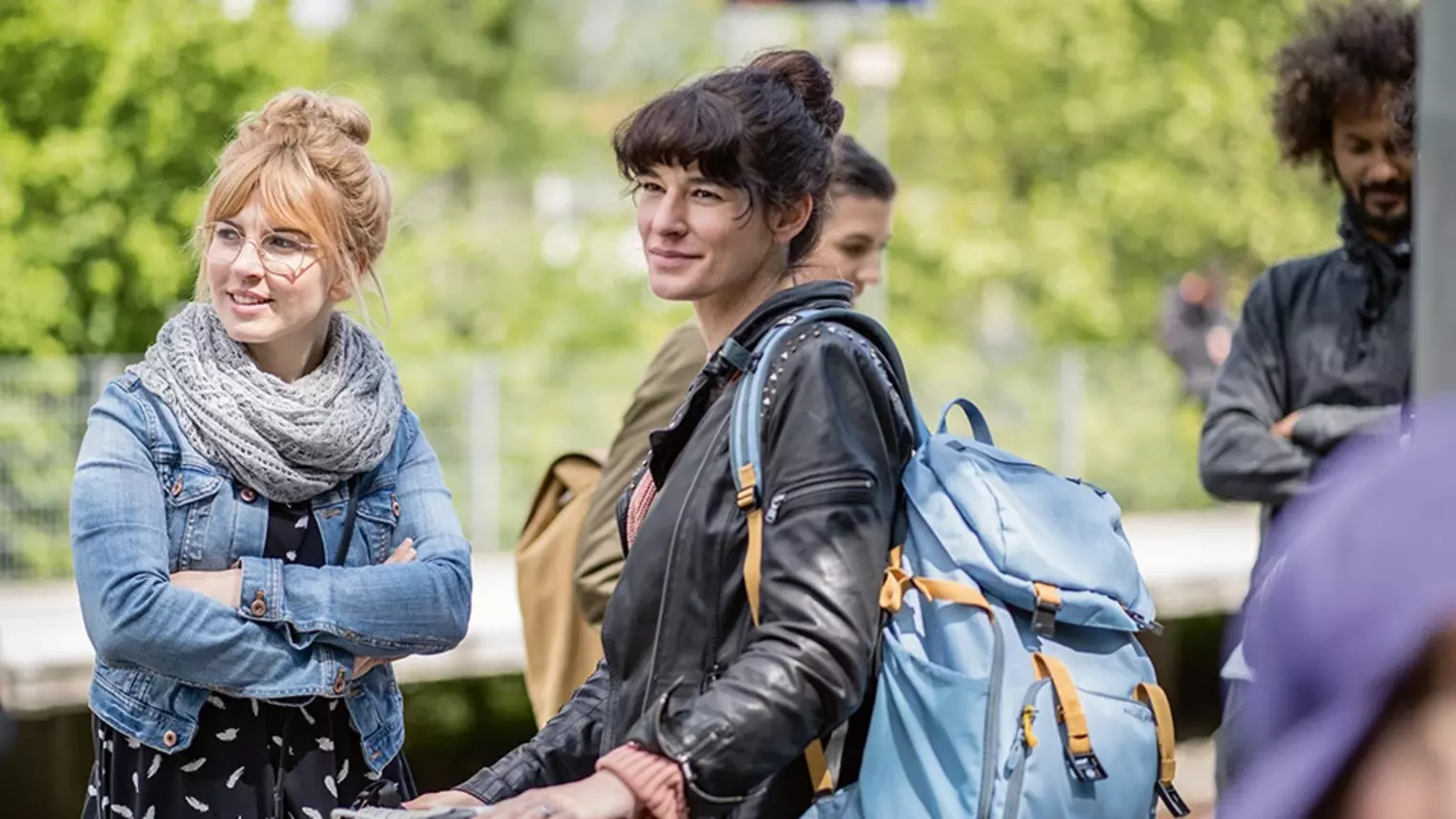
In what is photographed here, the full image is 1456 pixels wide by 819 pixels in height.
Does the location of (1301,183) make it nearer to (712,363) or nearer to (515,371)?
(515,371)

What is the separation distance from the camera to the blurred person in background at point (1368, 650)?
111cm

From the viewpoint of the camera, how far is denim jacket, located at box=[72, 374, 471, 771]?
2.95m

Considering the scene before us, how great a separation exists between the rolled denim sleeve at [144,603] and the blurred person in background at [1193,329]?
52.3 feet

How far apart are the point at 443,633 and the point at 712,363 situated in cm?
90

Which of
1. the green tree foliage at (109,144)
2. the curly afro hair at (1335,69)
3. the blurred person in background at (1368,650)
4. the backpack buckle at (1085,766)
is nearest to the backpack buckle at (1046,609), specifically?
the backpack buckle at (1085,766)

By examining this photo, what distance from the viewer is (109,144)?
13875 millimetres

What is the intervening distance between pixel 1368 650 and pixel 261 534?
7.52 ft

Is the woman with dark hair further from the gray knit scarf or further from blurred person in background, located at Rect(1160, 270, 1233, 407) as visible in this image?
blurred person in background, located at Rect(1160, 270, 1233, 407)

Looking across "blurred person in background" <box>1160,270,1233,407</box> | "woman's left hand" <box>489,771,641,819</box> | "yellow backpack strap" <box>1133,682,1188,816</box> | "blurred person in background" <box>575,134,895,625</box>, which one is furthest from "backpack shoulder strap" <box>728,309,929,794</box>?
"blurred person in background" <box>1160,270,1233,407</box>

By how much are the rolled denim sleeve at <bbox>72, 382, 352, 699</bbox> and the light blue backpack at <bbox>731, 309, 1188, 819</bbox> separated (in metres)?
1.00

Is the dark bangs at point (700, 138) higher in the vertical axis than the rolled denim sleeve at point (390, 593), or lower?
higher

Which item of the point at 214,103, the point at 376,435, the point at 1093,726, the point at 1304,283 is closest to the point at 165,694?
the point at 376,435

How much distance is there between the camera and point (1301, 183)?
76.6 ft

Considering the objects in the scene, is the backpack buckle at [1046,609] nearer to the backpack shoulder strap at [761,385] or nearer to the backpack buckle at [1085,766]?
the backpack buckle at [1085,766]
